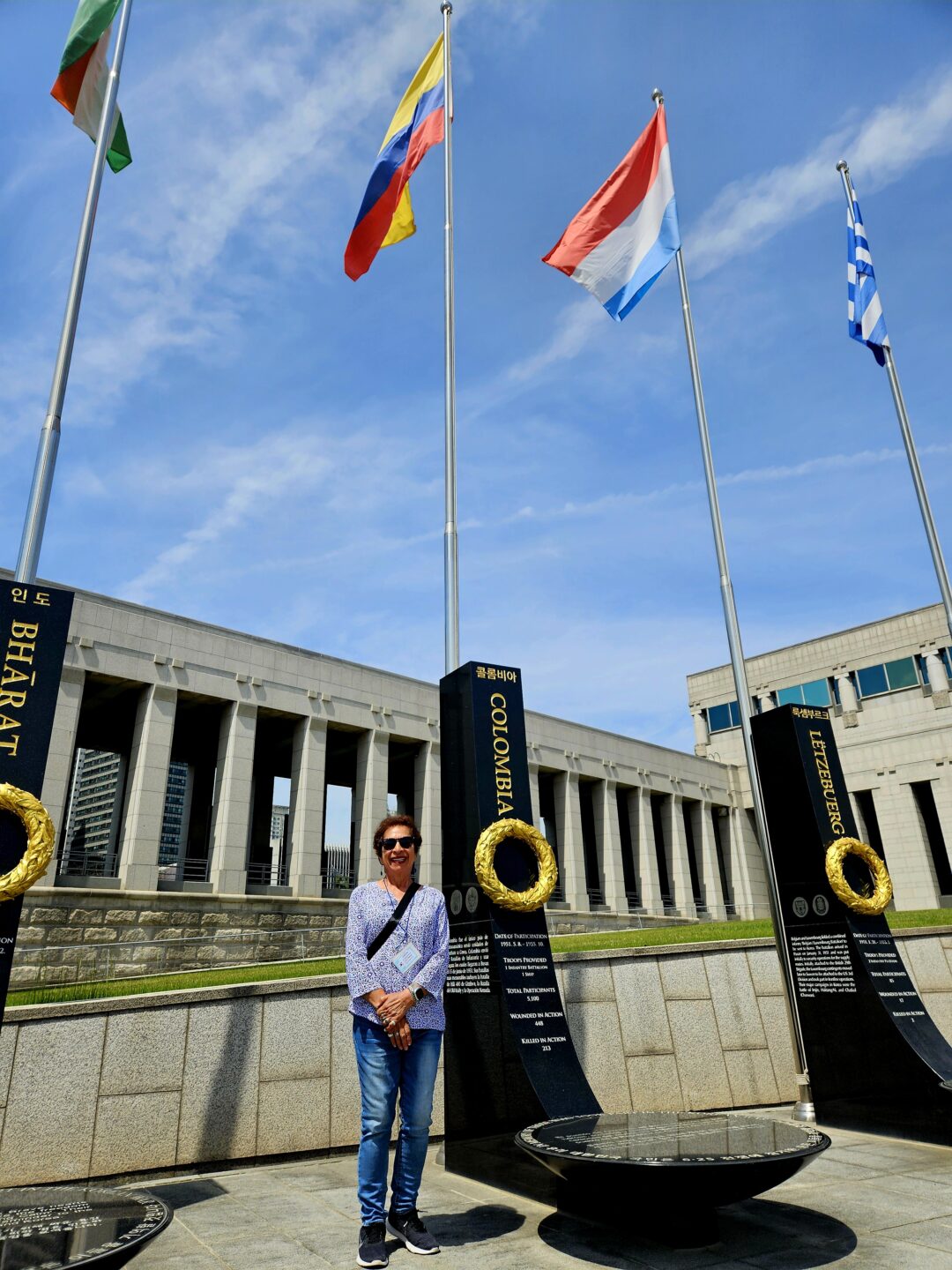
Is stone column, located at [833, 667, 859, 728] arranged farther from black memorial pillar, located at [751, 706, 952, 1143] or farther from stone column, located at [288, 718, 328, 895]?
black memorial pillar, located at [751, 706, 952, 1143]

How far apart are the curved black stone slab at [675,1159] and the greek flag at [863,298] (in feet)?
45.2

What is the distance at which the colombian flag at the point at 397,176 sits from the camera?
13586 mm

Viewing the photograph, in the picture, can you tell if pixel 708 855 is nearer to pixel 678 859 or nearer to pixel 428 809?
pixel 678 859

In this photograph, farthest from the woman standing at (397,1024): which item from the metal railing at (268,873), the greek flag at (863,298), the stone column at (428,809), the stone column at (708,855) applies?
the stone column at (708,855)

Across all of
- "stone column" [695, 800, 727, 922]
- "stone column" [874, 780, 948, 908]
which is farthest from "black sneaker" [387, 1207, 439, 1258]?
"stone column" [874, 780, 948, 908]

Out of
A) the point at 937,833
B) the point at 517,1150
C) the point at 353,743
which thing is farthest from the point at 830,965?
the point at 937,833

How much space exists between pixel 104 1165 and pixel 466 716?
5.36 meters

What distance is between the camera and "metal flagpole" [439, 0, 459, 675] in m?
10.5

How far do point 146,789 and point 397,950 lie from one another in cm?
2054

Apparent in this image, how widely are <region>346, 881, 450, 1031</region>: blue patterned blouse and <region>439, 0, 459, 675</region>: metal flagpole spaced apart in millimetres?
4296

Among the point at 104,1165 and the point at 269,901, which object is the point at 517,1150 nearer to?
the point at 104,1165

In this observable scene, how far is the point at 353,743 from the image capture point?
1289 inches

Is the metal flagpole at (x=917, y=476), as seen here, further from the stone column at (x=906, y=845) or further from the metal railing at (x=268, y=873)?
the stone column at (x=906, y=845)

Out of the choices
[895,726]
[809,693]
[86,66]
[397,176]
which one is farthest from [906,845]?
[86,66]
